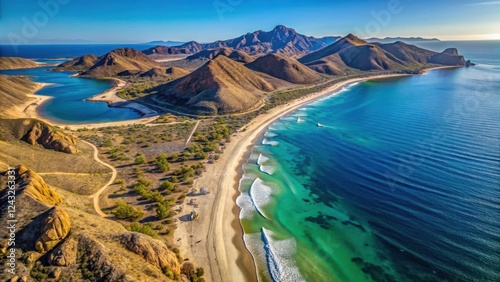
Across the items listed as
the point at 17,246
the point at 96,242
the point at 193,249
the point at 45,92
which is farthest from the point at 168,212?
the point at 45,92

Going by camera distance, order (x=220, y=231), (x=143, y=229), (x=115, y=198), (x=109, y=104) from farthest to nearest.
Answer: (x=109, y=104) < (x=115, y=198) < (x=220, y=231) < (x=143, y=229)

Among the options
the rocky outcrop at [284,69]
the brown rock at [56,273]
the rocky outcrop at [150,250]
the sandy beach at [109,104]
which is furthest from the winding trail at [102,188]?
the rocky outcrop at [284,69]

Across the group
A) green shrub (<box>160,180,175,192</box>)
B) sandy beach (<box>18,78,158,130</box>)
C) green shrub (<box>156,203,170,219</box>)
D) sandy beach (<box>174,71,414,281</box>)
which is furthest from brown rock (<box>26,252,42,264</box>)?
sandy beach (<box>18,78,158,130</box>)

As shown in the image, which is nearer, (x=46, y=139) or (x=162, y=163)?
(x=46, y=139)

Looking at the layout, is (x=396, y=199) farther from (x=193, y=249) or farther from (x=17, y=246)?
(x=17, y=246)

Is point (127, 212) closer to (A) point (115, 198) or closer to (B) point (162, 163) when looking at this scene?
(A) point (115, 198)

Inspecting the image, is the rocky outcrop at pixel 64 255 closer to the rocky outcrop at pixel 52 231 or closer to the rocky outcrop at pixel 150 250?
the rocky outcrop at pixel 52 231

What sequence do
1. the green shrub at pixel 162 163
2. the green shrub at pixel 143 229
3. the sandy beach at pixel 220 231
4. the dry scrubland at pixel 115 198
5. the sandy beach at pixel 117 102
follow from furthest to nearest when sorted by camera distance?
the sandy beach at pixel 117 102
the green shrub at pixel 162 163
the green shrub at pixel 143 229
the sandy beach at pixel 220 231
the dry scrubland at pixel 115 198

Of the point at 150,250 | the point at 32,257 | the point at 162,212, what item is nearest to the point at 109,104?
the point at 162,212
